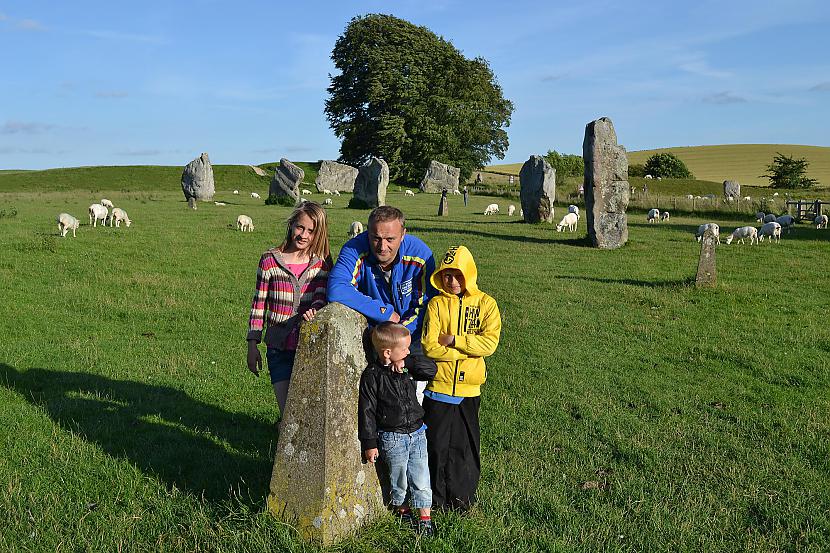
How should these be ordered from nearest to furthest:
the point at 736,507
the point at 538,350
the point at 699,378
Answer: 1. the point at 736,507
2. the point at 699,378
3. the point at 538,350

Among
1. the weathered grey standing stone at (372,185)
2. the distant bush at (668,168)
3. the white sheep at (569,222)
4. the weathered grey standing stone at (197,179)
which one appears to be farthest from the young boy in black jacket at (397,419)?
the distant bush at (668,168)

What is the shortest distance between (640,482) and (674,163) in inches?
3192

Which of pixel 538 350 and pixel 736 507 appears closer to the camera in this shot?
pixel 736 507

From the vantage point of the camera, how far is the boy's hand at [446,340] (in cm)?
499

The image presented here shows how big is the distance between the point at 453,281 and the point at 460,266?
158 mm

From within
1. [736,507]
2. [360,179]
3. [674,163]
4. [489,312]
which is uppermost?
[674,163]

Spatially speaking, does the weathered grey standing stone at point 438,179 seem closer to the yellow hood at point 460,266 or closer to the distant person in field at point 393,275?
the distant person in field at point 393,275

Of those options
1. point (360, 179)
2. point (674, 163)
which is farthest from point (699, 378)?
point (674, 163)

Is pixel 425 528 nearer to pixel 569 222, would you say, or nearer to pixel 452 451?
pixel 452 451

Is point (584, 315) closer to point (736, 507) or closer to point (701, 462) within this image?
point (701, 462)

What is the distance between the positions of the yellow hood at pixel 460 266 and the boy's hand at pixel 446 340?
1.03ft

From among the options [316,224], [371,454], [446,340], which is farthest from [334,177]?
[371,454]

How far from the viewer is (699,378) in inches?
359

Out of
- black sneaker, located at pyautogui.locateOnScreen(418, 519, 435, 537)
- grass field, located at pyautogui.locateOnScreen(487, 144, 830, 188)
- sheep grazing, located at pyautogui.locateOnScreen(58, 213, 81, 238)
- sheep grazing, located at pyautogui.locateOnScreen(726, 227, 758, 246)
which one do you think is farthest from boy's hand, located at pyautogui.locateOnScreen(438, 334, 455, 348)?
grass field, located at pyautogui.locateOnScreen(487, 144, 830, 188)
